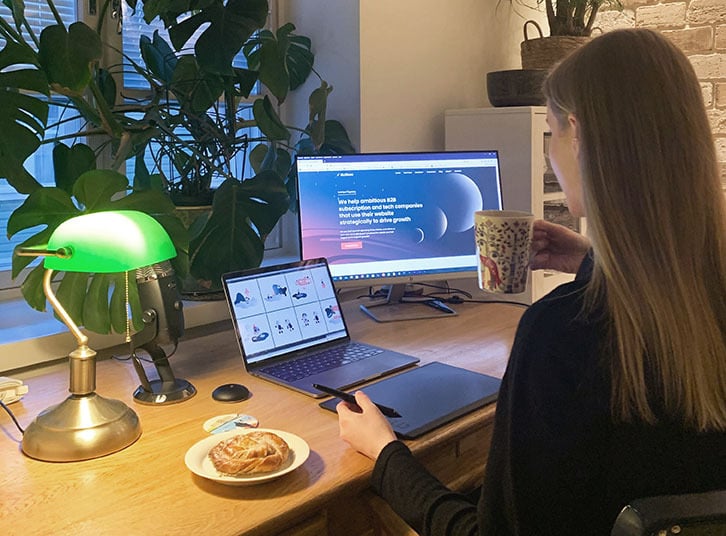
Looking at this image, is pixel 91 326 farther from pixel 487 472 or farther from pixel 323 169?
pixel 487 472

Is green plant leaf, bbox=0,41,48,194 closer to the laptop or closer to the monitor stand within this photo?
the laptop

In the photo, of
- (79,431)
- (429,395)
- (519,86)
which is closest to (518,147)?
(519,86)

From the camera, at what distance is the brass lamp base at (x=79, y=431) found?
1113mm

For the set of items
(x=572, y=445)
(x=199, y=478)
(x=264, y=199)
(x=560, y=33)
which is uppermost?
(x=560, y=33)

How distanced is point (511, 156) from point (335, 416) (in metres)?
1.27

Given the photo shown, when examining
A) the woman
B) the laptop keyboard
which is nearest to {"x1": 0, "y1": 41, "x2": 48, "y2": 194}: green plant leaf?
the laptop keyboard

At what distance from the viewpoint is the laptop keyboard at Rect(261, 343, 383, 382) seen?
148cm

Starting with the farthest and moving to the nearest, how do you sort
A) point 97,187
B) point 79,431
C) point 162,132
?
point 162,132
point 97,187
point 79,431

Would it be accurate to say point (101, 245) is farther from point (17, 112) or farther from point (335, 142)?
point (335, 142)

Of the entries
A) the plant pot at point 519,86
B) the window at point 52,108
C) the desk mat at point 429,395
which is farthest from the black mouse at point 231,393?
the plant pot at point 519,86

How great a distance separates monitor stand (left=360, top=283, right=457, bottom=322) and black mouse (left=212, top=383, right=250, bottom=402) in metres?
0.61

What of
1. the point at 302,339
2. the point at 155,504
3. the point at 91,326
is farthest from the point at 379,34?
the point at 155,504

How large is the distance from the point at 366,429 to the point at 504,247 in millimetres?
417

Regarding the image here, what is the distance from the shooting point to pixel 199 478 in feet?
3.48
